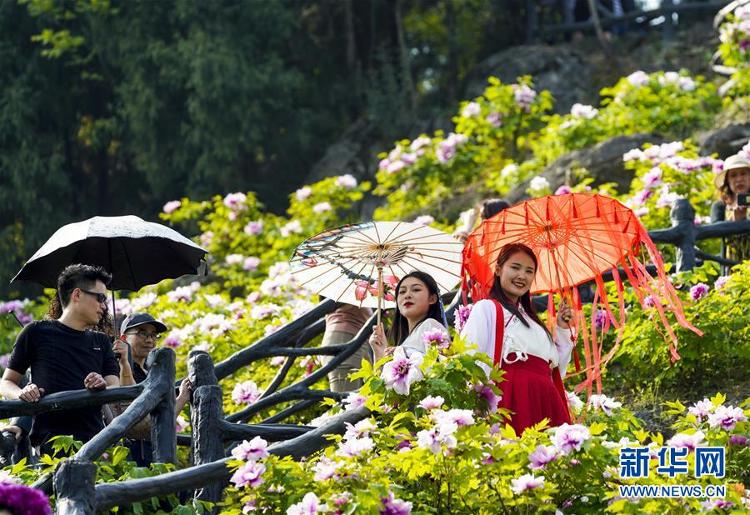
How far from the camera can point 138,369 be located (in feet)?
23.2

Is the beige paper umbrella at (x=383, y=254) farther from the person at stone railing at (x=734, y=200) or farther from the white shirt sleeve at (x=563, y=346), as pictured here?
the person at stone railing at (x=734, y=200)

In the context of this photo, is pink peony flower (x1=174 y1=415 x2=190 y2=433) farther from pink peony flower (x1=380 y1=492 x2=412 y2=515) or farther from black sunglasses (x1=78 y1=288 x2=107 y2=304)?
pink peony flower (x1=380 y1=492 x2=412 y2=515)

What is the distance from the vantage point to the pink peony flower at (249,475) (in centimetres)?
480

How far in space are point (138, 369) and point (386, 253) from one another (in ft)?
4.55

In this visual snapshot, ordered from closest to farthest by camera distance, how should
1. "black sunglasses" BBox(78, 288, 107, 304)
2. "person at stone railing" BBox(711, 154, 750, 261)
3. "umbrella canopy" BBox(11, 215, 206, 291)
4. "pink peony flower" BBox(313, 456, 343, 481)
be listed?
"pink peony flower" BBox(313, 456, 343, 481) < "black sunglasses" BBox(78, 288, 107, 304) < "umbrella canopy" BBox(11, 215, 206, 291) < "person at stone railing" BBox(711, 154, 750, 261)

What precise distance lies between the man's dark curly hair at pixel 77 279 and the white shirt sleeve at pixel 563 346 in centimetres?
190

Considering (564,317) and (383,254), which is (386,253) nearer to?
(383,254)

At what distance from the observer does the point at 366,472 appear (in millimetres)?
4766

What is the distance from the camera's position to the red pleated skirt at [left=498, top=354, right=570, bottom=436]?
5.68 meters

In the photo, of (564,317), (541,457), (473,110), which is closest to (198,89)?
(473,110)

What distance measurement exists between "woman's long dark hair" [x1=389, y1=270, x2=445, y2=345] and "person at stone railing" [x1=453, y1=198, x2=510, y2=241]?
1.16 meters

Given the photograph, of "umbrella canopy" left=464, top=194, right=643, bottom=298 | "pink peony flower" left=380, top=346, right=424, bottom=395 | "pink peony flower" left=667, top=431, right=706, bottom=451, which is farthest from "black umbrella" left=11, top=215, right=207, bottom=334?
"pink peony flower" left=667, top=431, right=706, bottom=451

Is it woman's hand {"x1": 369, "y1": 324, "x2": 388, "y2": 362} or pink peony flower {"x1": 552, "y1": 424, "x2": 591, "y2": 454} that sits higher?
woman's hand {"x1": 369, "y1": 324, "x2": 388, "y2": 362}

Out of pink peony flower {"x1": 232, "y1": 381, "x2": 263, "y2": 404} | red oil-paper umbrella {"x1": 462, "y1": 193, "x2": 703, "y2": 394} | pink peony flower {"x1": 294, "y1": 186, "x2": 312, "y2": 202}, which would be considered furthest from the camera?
pink peony flower {"x1": 294, "y1": 186, "x2": 312, "y2": 202}
